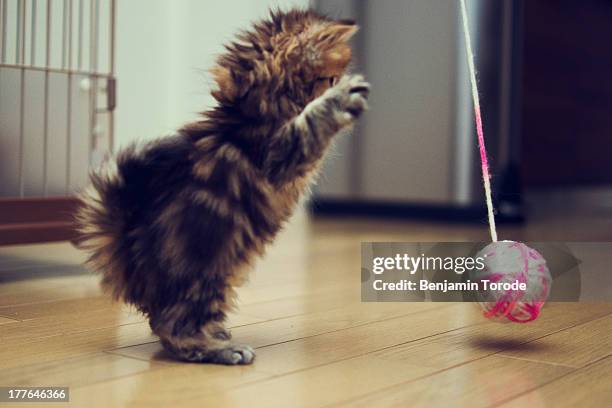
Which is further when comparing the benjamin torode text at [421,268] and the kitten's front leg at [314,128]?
the benjamin torode text at [421,268]

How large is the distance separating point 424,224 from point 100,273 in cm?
210

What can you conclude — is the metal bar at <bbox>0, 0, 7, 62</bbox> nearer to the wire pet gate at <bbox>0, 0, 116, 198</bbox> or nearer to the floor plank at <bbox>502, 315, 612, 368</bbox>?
the wire pet gate at <bbox>0, 0, 116, 198</bbox>

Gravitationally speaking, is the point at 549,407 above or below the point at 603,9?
below

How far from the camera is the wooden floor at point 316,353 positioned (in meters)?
0.82

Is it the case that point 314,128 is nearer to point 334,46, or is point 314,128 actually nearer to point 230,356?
point 334,46

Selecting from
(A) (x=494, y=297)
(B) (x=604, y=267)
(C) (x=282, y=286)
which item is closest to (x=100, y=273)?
(A) (x=494, y=297)

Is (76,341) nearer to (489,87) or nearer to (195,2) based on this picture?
(195,2)

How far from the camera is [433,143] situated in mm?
3061

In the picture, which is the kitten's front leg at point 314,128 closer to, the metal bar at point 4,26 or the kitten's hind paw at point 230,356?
the kitten's hind paw at point 230,356

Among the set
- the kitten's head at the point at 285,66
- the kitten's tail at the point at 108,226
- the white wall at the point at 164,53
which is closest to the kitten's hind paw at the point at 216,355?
the kitten's tail at the point at 108,226

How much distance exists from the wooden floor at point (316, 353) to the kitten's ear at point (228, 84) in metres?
0.32

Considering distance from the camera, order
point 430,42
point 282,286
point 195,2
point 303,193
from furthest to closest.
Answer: point 430,42 → point 195,2 → point 282,286 → point 303,193

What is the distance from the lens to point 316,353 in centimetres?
101

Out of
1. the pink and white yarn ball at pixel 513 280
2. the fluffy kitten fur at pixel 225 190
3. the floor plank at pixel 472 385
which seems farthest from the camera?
the pink and white yarn ball at pixel 513 280
